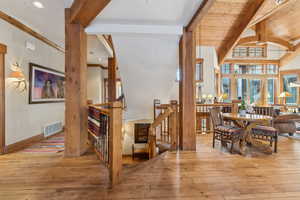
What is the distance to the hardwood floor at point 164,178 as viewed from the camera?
1.74 meters

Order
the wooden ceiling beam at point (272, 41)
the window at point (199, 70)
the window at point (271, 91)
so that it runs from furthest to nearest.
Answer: the window at point (271, 91) → the wooden ceiling beam at point (272, 41) → the window at point (199, 70)

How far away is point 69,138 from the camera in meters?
2.72

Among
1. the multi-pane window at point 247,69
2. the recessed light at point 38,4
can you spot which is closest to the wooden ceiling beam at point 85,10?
the recessed light at point 38,4

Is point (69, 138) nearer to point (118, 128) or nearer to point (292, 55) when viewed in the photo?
point (118, 128)

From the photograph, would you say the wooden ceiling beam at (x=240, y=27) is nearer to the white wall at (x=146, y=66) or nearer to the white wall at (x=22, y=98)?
the white wall at (x=146, y=66)

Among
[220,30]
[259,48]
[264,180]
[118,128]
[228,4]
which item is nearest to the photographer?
[118,128]

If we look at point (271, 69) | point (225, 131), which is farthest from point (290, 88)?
point (225, 131)

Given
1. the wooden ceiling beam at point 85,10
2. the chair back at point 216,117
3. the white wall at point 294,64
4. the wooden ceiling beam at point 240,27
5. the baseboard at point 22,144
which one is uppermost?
the wooden ceiling beam at point 240,27

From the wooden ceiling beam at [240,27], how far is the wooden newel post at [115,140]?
5.40 meters

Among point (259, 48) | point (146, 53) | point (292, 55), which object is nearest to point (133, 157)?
point (146, 53)

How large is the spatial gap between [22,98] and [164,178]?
11.5 ft

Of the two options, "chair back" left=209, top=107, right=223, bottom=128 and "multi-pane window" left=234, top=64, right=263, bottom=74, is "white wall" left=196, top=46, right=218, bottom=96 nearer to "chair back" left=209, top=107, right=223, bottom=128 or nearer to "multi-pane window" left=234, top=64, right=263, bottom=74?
"multi-pane window" left=234, top=64, right=263, bottom=74

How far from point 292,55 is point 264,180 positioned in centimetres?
903

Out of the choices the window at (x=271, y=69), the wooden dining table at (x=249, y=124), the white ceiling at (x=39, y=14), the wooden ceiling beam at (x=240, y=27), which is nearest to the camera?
the white ceiling at (x=39, y=14)
